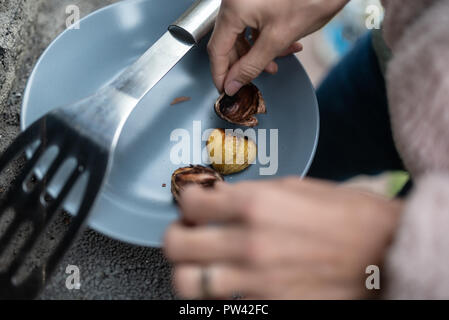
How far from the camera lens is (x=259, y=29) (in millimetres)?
Answer: 512

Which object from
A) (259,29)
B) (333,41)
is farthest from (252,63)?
(333,41)

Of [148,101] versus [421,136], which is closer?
[421,136]

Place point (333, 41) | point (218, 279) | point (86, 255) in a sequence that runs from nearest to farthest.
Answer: point (218, 279)
point (86, 255)
point (333, 41)

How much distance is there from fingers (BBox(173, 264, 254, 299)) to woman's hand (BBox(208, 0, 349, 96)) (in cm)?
31

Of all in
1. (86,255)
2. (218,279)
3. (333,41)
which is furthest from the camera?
(333,41)

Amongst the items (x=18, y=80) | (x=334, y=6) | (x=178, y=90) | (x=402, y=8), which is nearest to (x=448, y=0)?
(x=402, y=8)

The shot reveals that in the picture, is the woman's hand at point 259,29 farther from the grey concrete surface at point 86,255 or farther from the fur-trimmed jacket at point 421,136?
the grey concrete surface at point 86,255

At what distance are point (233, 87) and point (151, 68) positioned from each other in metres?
0.12

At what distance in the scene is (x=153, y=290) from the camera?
1.52ft

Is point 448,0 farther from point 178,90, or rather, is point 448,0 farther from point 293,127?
point 178,90

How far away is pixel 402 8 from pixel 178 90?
305 mm

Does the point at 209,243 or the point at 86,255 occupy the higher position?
the point at 209,243

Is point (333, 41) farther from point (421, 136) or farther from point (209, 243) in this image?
point (209, 243)

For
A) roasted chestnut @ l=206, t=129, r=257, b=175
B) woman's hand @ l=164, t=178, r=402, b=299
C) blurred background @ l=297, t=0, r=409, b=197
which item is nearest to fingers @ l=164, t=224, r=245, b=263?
woman's hand @ l=164, t=178, r=402, b=299
